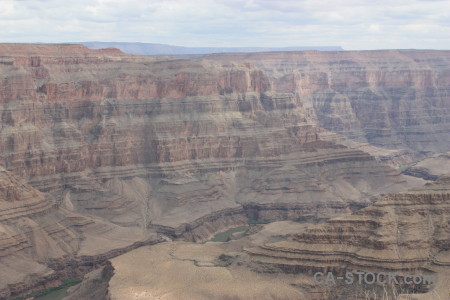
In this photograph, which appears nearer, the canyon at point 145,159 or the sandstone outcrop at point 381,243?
the sandstone outcrop at point 381,243

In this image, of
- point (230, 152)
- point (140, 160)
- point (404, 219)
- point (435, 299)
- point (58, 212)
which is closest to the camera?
point (435, 299)

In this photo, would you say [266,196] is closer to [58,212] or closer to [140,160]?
[140,160]

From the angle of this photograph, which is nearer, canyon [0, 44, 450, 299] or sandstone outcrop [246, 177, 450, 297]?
sandstone outcrop [246, 177, 450, 297]

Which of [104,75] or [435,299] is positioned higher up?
[104,75]

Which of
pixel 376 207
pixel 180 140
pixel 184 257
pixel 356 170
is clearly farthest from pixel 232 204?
pixel 376 207

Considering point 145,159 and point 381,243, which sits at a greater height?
point 381,243

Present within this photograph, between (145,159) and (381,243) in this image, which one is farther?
(145,159)

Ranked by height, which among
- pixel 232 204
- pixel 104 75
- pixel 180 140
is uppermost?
pixel 104 75

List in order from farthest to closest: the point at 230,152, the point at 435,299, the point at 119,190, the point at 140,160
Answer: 1. the point at 230,152
2. the point at 140,160
3. the point at 119,190
4. the point at 435,299
